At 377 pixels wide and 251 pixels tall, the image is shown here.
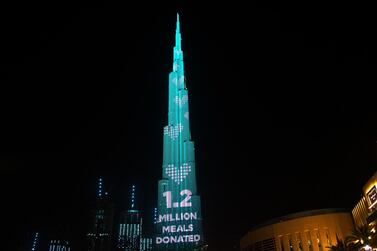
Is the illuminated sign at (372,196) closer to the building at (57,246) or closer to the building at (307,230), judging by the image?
the building at (307,230)

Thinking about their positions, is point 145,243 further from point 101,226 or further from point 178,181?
point 178,181

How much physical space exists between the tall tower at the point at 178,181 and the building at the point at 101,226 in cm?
4409

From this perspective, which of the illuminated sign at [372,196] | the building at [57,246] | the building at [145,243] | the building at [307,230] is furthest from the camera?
the building at [145,243]

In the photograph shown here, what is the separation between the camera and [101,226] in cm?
13638

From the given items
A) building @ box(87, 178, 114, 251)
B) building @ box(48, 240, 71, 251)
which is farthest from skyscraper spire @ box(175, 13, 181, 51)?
building @ box(48, 240, 71, 251)

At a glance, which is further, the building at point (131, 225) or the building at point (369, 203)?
the building at point (131, 225)

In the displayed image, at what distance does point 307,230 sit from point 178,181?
107ft

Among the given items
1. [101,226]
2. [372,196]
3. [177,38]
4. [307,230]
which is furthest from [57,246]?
[372,196]

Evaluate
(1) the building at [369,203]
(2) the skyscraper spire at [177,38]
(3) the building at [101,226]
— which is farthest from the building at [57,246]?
(1) the building at [369,203]

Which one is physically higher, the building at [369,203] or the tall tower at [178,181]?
the tall tower at [178,181]

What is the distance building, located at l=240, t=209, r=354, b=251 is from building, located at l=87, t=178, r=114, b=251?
66260mm

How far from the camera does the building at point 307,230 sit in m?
68.4

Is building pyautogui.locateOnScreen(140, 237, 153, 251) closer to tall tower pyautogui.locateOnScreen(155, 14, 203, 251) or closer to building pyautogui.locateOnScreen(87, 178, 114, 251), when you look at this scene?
building pyautogui.locateOnScreen(87, 178, 114, 251)

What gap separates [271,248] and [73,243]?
2009 inches
